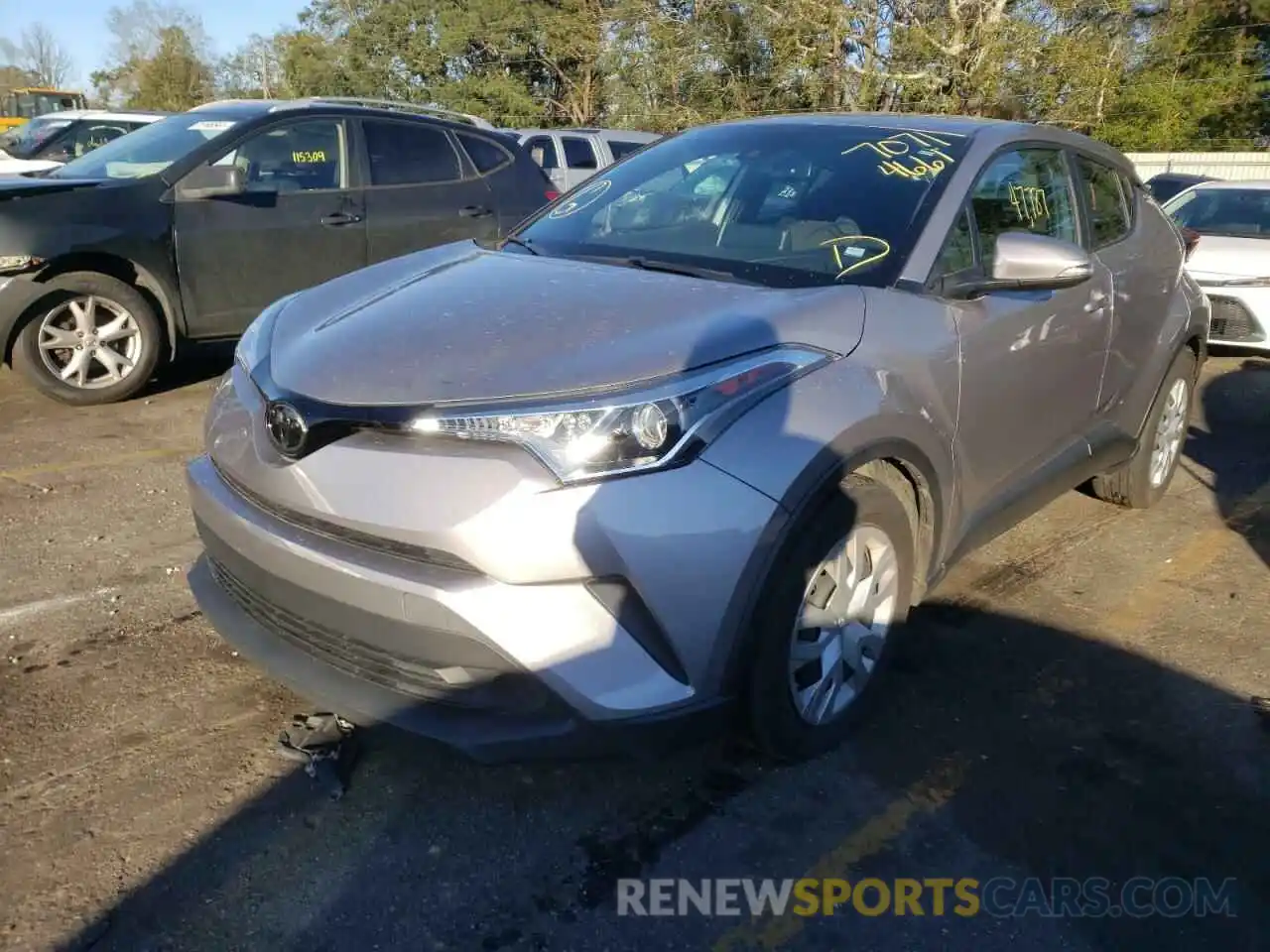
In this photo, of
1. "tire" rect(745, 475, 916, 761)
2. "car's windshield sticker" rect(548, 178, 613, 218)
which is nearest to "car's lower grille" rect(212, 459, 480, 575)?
"tire" rect(745, 475, 916, 761)

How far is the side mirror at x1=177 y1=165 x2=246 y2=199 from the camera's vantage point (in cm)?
632

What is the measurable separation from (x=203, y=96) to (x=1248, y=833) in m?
63.9

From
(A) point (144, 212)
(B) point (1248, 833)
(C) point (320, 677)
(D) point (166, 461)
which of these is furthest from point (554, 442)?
(A) point (144, 212)

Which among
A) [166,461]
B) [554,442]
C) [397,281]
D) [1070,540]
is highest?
[397,281]

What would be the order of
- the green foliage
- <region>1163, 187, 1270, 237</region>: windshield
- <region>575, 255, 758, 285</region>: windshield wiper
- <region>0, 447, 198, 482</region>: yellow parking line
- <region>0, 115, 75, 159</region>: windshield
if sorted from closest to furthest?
<region>575, 255, 758, 285</region>: windshield wiper
<region>0, 447, 198, 482</region>: yellow parking line
<region>1163, 187, 1270, 237</region>: windshield
<region>0, 115, 75, 159</region>: windshield
the green foliage

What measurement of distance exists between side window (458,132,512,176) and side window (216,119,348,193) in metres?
1.00

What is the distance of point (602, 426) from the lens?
237cm

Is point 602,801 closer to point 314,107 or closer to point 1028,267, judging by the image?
point 1028,267

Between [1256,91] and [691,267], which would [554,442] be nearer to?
[691,267]

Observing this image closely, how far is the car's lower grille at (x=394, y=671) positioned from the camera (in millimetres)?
2373

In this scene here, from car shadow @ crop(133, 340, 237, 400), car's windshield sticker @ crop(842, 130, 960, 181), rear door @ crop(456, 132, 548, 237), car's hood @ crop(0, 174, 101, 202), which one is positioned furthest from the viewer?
rear door @ crop(456, 132, 548, 237)

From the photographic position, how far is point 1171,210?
10.0 meters

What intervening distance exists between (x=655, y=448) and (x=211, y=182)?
497cm

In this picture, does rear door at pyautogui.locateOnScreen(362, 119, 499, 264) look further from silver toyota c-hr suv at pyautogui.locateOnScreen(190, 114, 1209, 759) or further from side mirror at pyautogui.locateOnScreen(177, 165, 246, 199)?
silver toyota c-hr suv at pyautogui.locateOnScreen(190, 114, 1209, 759)
